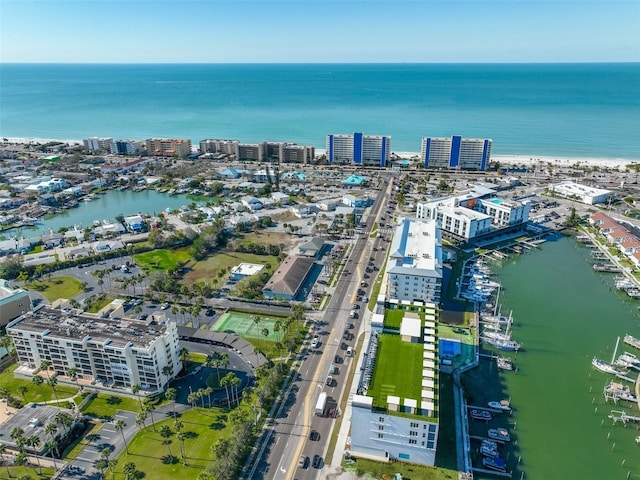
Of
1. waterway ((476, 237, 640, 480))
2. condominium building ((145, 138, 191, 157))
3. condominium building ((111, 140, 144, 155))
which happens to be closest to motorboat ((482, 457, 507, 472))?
waterway ((476, 237, 640, 480))

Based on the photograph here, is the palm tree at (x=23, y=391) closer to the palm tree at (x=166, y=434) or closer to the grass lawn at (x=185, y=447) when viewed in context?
the grass lawn at (x=185, y=447)

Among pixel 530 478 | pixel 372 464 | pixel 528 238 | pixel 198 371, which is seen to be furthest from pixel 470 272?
pixel 198 371

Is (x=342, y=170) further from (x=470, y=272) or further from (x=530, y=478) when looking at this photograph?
(x=530, y=478)

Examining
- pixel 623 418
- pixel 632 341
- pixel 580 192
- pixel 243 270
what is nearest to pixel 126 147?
pixel 243 270

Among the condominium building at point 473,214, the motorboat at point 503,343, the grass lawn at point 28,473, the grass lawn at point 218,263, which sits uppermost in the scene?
the condominium building at point 473,214

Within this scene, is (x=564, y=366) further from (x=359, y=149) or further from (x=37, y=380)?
(x=359, y=149)

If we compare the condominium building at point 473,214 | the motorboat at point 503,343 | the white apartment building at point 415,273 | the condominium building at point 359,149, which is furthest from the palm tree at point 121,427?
the condominium building at point 359,149

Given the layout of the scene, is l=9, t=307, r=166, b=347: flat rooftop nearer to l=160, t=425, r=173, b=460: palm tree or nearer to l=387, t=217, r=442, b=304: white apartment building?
l=160, t=425, r=173, b=460: palm tree
